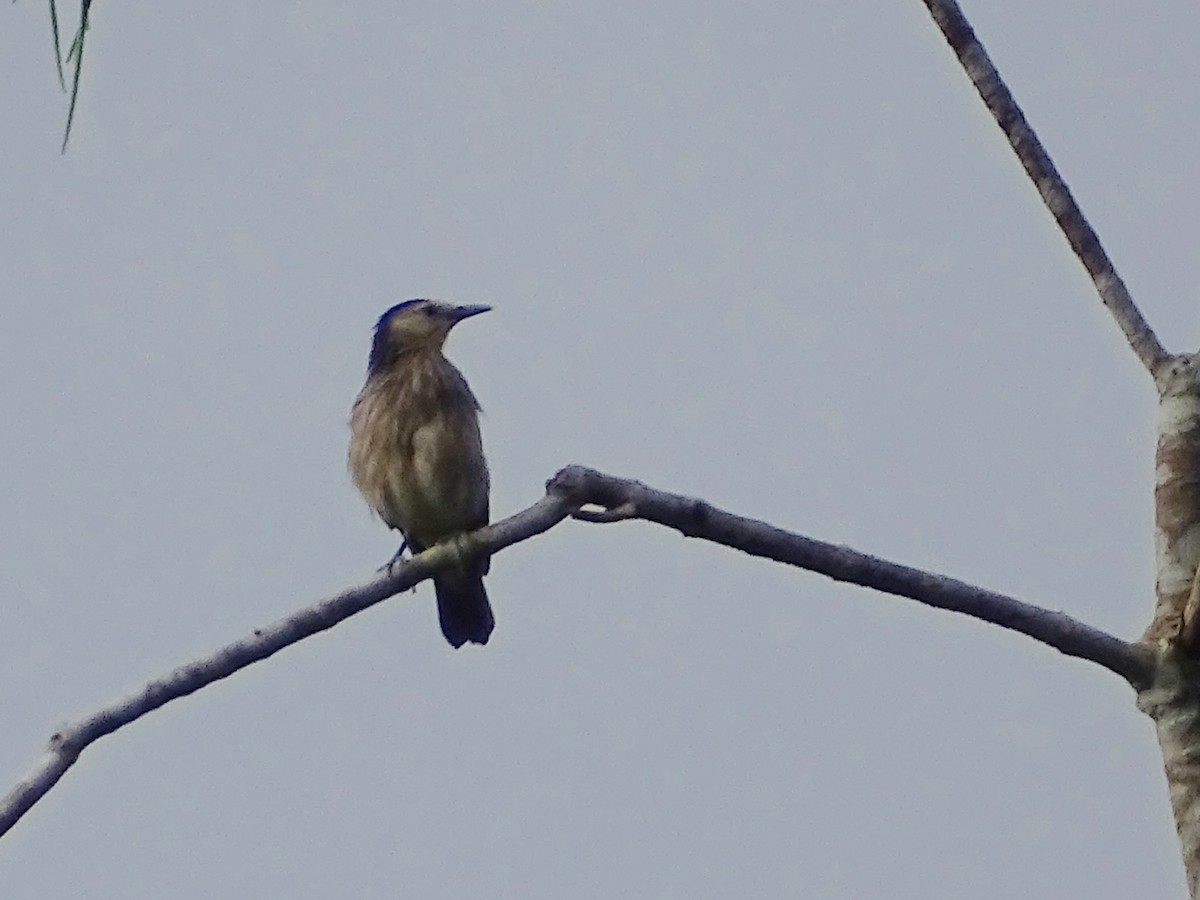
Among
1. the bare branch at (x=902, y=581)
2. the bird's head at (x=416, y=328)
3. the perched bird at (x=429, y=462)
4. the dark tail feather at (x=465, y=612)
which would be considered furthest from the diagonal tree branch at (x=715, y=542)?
the bird's head at (x=416, y=328)

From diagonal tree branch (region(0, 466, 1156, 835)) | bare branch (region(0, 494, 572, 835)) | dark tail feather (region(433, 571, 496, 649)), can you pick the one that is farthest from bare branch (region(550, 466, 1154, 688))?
dark tail feather (region(433, 571, 496, 649))

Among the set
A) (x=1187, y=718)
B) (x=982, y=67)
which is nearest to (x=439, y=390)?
(x=982, y=67)

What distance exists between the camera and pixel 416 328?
7.27 meters

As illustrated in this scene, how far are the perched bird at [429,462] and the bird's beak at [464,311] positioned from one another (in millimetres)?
202

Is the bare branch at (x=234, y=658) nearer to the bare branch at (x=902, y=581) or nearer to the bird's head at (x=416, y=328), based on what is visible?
the bare branch at (x=902, y=581)

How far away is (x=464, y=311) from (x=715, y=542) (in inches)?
165

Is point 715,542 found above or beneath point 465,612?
beneath

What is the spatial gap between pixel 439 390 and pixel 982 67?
3.46 m

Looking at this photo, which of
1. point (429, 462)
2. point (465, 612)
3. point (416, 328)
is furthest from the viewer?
point (416, 328)

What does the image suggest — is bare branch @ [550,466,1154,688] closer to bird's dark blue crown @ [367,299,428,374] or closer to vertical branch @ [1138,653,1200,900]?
vertical branch @ [1138,653,1200,900]

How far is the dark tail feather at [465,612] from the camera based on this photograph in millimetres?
6949

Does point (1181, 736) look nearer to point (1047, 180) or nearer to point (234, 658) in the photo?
point (1047, 180)

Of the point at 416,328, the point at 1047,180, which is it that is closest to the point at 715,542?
the point at 1047,180

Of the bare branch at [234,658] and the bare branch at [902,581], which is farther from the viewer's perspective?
the bare branch at [902,581]
